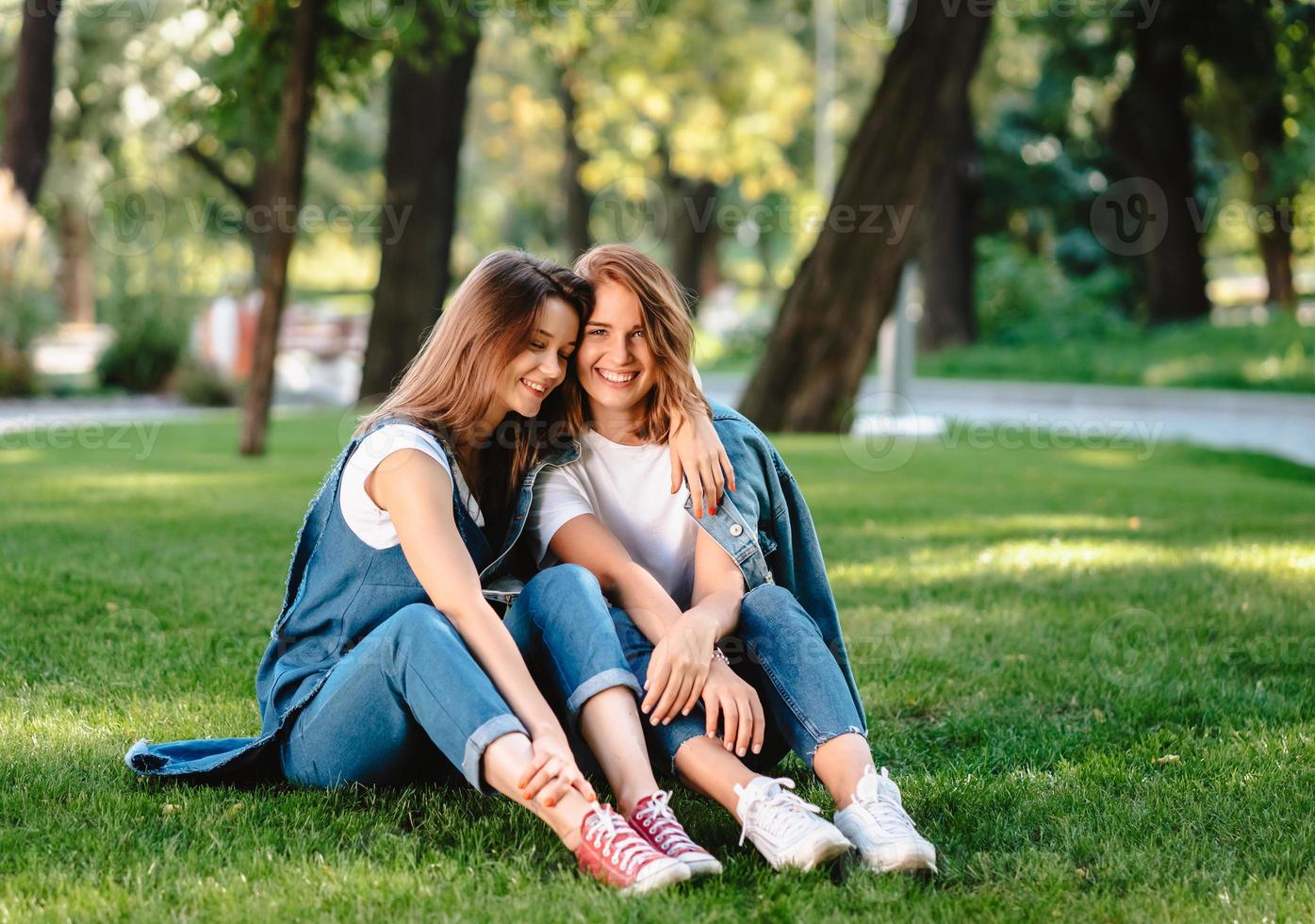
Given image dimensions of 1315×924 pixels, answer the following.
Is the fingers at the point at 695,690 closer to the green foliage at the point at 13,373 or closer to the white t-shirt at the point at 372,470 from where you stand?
the white t-shirt at the point at 372,470

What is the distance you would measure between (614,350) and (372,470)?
694 millimetres

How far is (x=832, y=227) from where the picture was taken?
472 inches

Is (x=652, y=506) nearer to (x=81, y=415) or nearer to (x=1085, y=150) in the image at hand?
(x=81, y=415)

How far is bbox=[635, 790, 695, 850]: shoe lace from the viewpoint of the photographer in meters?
3.01

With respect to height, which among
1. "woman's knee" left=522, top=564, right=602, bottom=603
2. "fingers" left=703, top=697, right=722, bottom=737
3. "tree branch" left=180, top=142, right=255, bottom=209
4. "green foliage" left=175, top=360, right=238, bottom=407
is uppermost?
"tree branch" left=180, top=142, right=255, bottom=209

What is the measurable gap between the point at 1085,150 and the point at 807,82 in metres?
7.35

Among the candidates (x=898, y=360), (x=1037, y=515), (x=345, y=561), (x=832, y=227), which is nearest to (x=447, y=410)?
(x=345, y=561)

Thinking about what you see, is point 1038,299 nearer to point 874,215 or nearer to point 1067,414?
point 1067,414

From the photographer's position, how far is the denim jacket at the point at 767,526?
364 cm

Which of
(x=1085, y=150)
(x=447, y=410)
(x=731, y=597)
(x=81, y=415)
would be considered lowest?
(x=81, y=415)

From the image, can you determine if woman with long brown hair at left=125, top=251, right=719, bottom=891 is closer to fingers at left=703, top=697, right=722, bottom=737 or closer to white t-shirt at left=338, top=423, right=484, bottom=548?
white t-shirt at left=338, top=423, right=484, bottom=548

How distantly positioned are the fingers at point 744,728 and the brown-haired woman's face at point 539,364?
893 mm

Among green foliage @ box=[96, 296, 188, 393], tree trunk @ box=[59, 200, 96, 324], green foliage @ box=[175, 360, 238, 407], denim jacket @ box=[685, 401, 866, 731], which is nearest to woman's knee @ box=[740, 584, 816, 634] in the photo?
denim jacket @ box=[685, 401, 866, 731]

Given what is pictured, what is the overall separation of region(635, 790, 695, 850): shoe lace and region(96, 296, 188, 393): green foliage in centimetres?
1761
